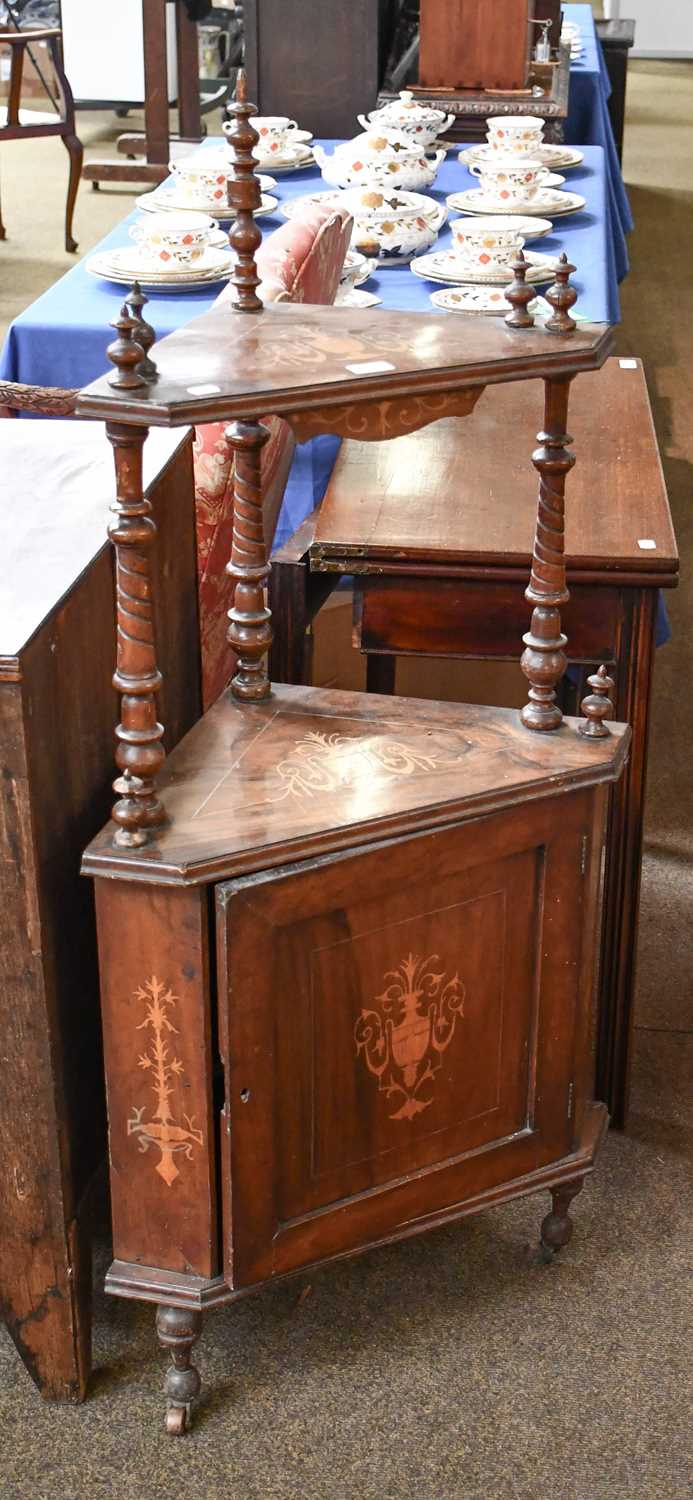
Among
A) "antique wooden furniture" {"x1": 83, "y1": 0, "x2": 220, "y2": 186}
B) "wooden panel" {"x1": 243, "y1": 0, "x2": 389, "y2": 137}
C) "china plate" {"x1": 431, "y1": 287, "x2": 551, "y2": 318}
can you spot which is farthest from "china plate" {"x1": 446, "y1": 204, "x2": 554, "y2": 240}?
"antique wooden furniture" {"x1": 83, "y1": 0, "x2": 220, "y2": 186}

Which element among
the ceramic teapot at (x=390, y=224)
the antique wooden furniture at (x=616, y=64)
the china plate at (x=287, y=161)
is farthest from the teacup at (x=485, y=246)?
the antique wooden furniture at (x=616, y=64)

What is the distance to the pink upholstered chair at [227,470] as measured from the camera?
1.72m

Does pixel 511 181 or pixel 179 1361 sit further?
pixel 511 181

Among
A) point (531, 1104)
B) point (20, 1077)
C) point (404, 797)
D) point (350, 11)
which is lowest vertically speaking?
point (531, 1104)

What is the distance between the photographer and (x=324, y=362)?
4.26 feet

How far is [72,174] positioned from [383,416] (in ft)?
15.5

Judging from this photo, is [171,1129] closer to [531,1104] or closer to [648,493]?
[531,1104]

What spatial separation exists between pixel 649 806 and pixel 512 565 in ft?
3.22

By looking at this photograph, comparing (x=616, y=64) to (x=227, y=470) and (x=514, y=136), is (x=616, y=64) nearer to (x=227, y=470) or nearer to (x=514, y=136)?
(x=514, y=136)

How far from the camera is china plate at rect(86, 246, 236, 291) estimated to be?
2.49 metres

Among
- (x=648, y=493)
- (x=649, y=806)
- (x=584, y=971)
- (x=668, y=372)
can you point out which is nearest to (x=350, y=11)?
(x=668, y=372)

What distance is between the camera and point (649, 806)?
254cm

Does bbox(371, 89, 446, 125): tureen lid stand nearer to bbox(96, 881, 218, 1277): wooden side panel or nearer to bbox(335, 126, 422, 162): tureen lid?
bbox(335, 126, 422, 162): tureen lid

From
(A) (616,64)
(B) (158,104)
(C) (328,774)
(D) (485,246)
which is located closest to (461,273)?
(D) (485,246)
